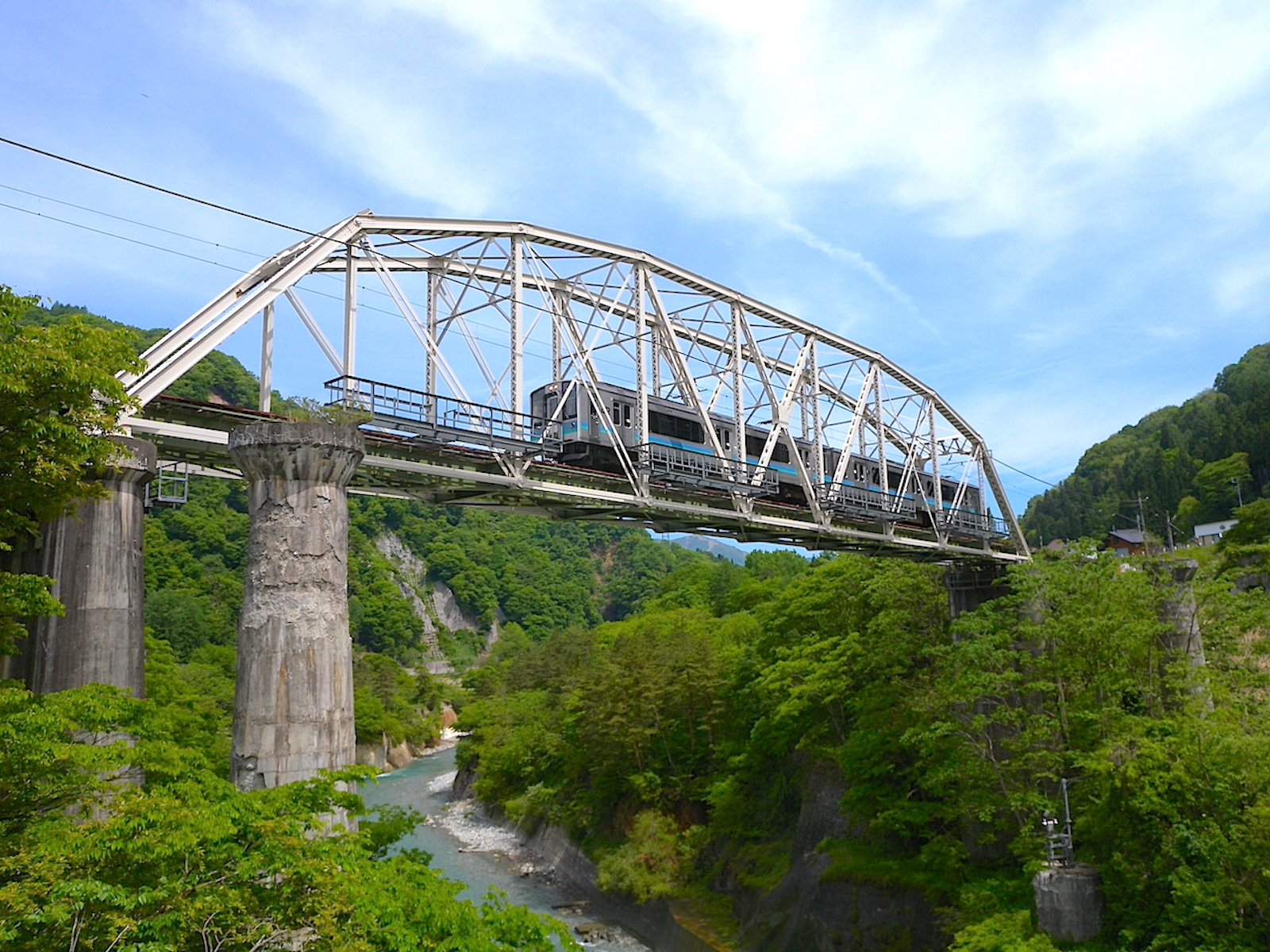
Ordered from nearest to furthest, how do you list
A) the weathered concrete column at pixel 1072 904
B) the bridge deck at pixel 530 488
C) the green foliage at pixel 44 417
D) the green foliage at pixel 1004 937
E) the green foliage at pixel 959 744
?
the green foliage at pixel 44 417 < the bridge deck at pixel 530 488 < the green foliage at pixel 959 744 < the green foliage at pixel 1004 937 < the weathered concrete column at pixel 1072 904

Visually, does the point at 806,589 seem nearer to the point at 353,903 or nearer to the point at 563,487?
the point at 563,487

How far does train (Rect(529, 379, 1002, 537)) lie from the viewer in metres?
25.0

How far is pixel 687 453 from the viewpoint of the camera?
28.6 m

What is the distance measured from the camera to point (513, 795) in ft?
172

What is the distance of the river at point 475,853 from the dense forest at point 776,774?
2.20 meters

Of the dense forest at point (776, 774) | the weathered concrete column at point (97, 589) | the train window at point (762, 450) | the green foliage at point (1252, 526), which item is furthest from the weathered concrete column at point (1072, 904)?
the green foliage at point (1252, 526)

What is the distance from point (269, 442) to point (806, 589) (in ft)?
98.0

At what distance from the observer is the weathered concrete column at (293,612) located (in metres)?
12.3

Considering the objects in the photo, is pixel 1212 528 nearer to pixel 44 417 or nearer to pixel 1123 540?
pixel 1123 540

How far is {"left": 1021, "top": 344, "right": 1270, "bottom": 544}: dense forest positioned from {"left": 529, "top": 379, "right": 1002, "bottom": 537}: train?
113 ft

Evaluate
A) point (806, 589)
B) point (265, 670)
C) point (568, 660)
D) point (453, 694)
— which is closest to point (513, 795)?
point (568, 660)

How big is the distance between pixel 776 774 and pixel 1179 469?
67.9 m

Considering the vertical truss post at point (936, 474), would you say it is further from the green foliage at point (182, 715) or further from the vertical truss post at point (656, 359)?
the green foliage at point (182, 715)

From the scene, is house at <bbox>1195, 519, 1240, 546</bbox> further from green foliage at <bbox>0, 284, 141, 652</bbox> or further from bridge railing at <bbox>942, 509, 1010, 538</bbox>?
green foliage at <bbox>0, 284, 141, 652</bbox>
